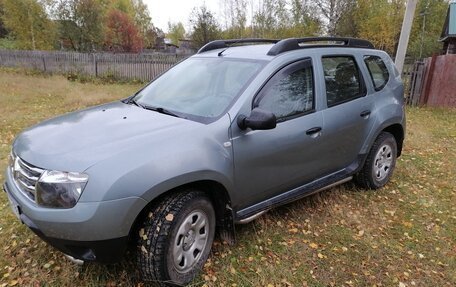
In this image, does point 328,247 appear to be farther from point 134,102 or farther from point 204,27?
point 204,27

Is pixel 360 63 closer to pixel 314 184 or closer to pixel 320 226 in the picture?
pixel 314 184

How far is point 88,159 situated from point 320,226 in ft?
7.98

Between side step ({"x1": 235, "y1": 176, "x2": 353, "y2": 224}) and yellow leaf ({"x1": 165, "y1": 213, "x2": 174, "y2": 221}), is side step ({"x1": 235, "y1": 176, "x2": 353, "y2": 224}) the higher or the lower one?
the lower one

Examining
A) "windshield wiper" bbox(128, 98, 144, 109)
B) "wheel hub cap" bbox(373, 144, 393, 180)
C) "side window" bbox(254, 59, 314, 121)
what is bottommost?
"wheel hub cap" bbox(373, 144, 393, 180)

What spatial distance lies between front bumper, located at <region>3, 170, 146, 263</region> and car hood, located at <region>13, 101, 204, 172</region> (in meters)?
0.27

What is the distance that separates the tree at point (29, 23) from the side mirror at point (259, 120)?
31259 millimetres

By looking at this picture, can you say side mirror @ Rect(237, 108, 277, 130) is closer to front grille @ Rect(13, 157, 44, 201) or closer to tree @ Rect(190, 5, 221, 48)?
front grille @ Rect(13, 157, 44, 201)

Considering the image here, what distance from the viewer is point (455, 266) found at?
10.3ft

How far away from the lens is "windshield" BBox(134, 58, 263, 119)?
2.96m

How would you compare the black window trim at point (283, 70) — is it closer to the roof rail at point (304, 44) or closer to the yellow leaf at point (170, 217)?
A: the roof rail at point (304, 44)

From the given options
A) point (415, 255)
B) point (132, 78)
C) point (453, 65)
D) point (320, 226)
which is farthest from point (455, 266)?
point (132, 78)

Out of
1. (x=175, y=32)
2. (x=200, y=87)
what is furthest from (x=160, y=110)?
(x=175, y=32)

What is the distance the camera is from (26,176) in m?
2.39

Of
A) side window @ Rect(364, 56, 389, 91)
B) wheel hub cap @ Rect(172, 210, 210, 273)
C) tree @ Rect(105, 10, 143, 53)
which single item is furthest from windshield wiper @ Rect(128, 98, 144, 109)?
tree @ Rect(105, 10, 143, 53)
